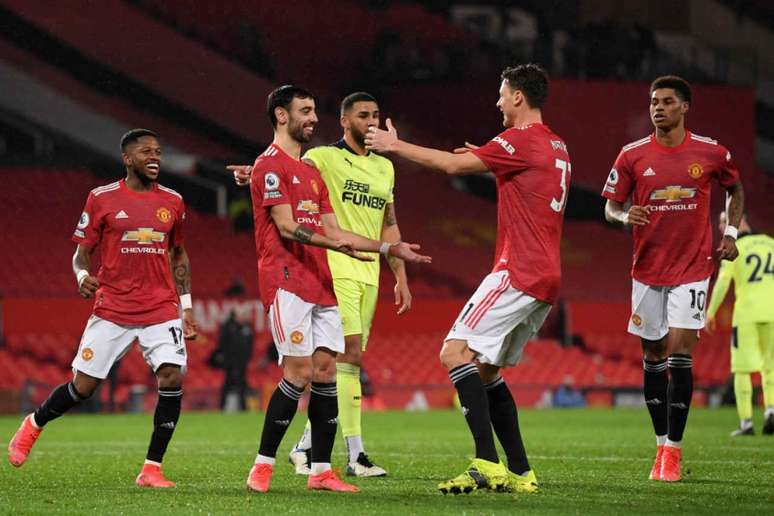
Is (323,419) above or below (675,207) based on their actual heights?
below

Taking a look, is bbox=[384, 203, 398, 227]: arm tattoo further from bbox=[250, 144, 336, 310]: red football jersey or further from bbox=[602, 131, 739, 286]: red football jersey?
bbox=[250, 144, 336, 310]: red football jersey

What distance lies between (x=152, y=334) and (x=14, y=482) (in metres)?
1.31

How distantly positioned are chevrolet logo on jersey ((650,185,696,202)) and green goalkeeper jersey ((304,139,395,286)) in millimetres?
1905

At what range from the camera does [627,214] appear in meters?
8.45

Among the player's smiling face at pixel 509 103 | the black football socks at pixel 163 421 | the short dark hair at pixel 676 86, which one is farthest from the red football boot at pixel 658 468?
the black football socks at pixel 163 421

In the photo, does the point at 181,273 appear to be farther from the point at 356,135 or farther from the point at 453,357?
the point at 453,357

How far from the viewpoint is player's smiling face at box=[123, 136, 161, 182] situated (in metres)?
8.30

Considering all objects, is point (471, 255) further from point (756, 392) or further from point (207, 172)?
point (756, 392)

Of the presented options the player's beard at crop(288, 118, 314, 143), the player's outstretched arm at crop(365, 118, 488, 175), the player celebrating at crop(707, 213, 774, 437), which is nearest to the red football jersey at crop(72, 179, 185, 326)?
the player's beard at crop(288, 118, 314, 143)

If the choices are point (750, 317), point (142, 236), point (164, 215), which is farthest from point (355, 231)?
point (750, 317)

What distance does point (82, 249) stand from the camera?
8.51 metres

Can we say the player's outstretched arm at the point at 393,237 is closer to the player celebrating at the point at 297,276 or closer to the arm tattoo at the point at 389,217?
the arm tattoo at the point at 389,217

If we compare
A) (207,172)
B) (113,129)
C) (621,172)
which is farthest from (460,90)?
(621,172)

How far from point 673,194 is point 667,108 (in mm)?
564
